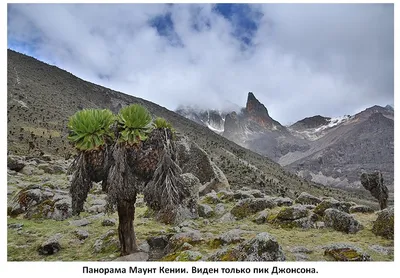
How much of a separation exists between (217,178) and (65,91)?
84.9m

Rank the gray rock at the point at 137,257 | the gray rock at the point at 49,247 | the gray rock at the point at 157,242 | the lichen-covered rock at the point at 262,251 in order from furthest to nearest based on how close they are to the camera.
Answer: the gray rock at the point at 157,242, the gray rock at the point at 49,247, the gray rock at the point at 137,257, the lichen-covered rock at the point at 262,251

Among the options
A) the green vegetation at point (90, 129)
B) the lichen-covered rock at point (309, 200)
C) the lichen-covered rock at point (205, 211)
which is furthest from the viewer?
the lichen-covered rock at point (309, 200)

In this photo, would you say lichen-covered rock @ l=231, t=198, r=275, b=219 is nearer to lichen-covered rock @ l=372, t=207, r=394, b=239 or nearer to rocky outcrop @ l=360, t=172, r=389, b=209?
lichen-covered rock @ l=372, t=207, r=394, b=239

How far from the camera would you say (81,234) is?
49.9ft

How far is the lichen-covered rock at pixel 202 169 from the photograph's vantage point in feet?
103

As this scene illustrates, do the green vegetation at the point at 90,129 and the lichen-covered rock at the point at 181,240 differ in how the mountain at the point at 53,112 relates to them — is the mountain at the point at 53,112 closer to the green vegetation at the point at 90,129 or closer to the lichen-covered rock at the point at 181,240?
the green vegetation at the point at 90,129

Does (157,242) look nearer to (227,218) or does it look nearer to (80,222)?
(80,222)

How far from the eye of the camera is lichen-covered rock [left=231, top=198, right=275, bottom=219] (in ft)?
63.5

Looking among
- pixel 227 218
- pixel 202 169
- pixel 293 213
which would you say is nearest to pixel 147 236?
pixel 227 218

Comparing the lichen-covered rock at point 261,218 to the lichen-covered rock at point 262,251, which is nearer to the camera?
the lichen-covered rock at point 262,251

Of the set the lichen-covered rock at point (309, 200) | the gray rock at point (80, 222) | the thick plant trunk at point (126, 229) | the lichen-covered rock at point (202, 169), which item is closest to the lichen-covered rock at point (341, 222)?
the lichen-covered rock at point (309, 200)

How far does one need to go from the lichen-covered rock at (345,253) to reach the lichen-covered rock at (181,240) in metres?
5.29

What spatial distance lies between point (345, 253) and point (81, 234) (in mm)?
11997
